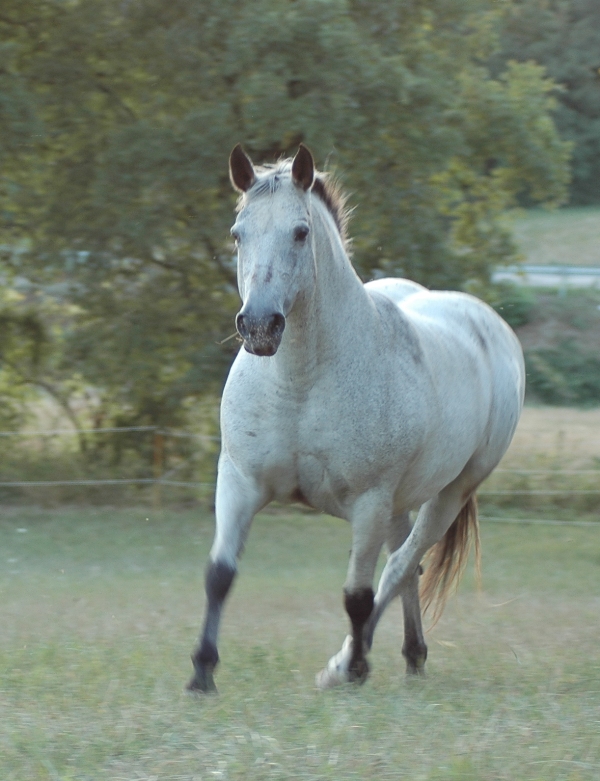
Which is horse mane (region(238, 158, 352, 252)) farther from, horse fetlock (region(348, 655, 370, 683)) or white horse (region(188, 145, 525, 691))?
horse fetlock (region(348, 655, 370, 683))

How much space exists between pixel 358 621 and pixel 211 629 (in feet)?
2.49

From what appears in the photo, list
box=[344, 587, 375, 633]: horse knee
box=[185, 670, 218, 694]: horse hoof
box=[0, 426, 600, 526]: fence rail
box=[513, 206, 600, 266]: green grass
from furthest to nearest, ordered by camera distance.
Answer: box=[513, 206, 600, 266]: green grass, box=[0, 426, 600, 526]: fence rail, box=[344, 587, 375, 633]: horse knee, box=[185, 670, 218, 694]: horse hoof

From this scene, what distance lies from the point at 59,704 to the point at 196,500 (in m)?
10.5

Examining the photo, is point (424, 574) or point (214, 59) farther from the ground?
point (214, 59)

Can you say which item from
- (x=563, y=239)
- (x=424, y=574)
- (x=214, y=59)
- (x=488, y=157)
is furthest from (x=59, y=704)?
(x=563, y=239)

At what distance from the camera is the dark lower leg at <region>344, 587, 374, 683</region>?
193 inches

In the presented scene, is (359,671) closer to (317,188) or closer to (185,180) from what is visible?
(317,188)

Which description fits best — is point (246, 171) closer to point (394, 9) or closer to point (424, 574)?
point (424, 574)

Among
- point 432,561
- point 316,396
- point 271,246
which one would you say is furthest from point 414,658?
point 271,246

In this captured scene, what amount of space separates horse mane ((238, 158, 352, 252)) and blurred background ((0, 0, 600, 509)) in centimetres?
648

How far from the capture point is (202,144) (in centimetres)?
1221

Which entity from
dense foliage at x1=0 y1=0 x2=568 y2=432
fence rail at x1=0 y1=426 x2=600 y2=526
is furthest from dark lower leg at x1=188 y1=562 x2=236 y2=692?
fence rail at x1=0 y1=426 x2=600 y2=526

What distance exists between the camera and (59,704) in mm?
4066

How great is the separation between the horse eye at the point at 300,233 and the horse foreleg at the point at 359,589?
116 centimetres
